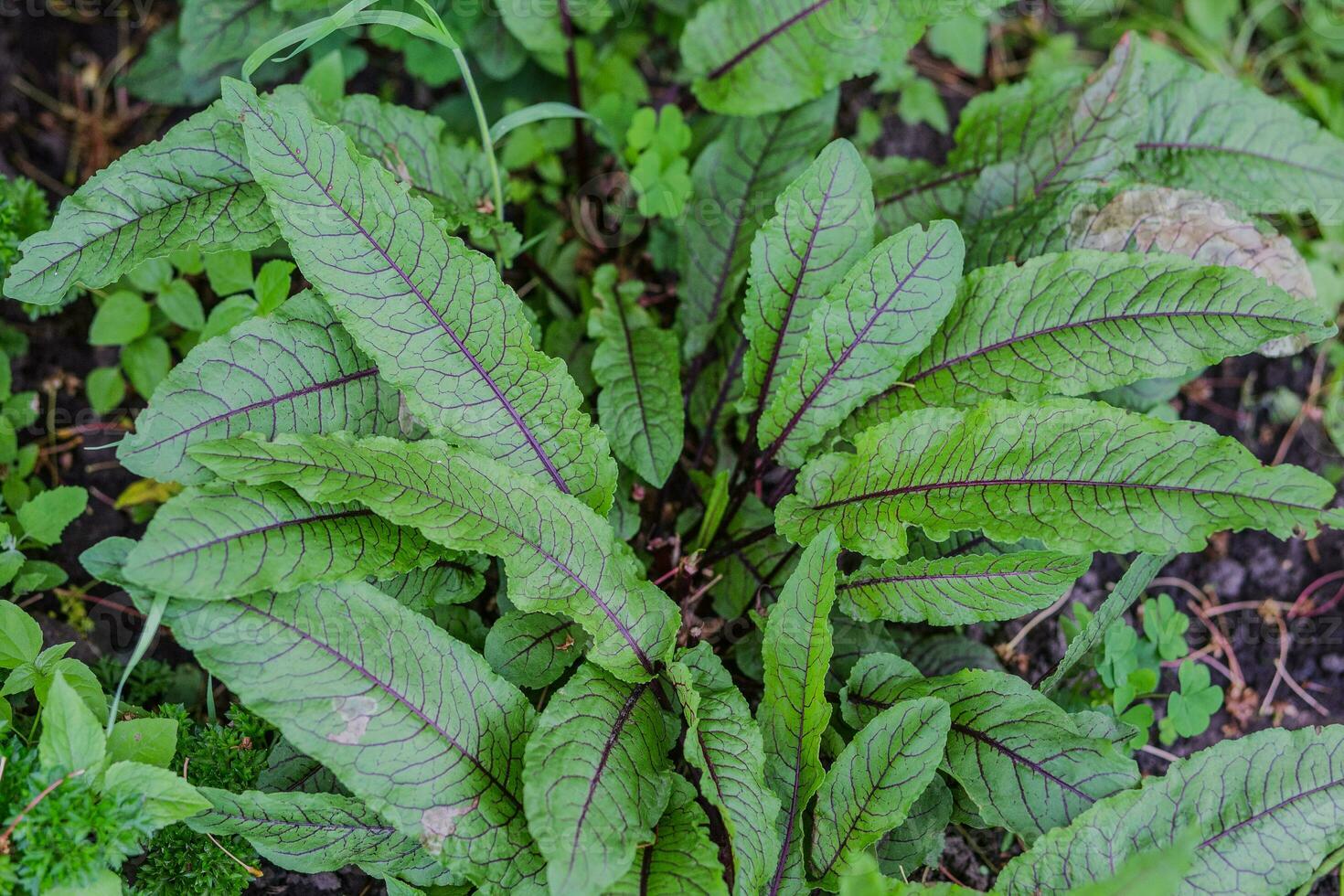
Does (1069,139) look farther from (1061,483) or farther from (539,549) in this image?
(539,549)

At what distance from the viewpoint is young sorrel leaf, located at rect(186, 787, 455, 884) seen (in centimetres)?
178

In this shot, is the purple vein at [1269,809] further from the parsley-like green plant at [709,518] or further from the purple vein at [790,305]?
the purple vein at [790,305]

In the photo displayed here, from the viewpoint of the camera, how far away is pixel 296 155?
71.3 inches

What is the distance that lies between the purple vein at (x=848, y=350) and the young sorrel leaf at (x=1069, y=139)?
546mm

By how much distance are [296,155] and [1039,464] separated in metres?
1.51

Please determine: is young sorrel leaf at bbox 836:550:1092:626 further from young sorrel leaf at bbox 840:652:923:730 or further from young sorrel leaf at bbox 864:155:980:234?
young sorrel leaf at bbox 864:155:980:234

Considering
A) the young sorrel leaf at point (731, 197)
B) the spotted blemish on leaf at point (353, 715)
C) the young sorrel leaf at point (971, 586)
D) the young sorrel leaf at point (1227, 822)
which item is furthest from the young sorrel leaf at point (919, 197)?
the spotted blemish on leaf at point (353, 715)

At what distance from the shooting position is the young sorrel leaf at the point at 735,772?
177cm

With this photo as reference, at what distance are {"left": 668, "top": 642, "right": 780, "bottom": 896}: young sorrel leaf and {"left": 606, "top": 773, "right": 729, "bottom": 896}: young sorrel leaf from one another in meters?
0.05

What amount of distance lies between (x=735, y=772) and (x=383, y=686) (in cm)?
66

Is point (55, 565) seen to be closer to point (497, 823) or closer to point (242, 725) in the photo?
point (242, 725)

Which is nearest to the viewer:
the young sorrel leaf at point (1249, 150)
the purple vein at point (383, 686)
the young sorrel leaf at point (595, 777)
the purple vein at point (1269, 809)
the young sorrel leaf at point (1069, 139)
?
the young sorrel leaf at point (595, 777)

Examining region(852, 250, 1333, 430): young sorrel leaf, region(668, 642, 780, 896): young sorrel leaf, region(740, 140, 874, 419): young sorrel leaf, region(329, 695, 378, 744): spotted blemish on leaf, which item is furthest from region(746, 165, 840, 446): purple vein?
region(329, 695, 378, 744): spotted blemish on leaf

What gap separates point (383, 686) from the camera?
69.8 inches
